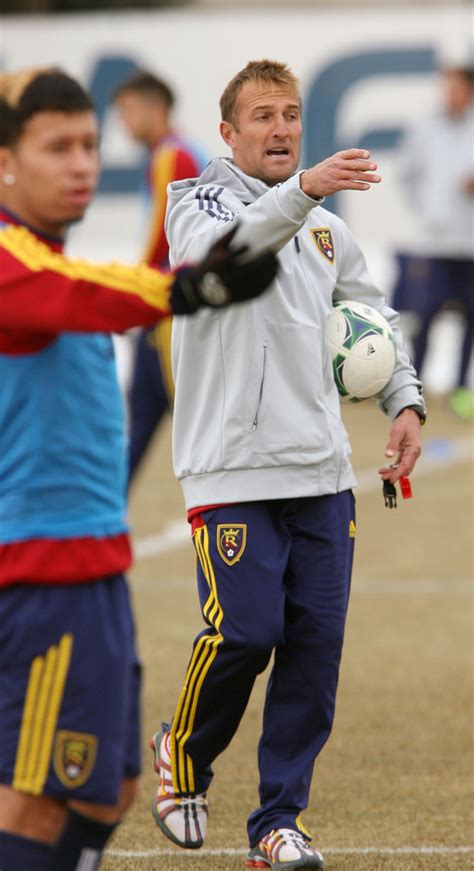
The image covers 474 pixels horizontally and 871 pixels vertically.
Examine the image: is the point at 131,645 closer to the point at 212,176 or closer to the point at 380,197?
the point at 212,176

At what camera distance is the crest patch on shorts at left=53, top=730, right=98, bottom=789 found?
10.9 ft

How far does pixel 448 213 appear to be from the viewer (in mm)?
14406

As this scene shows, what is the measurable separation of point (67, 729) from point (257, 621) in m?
1.09

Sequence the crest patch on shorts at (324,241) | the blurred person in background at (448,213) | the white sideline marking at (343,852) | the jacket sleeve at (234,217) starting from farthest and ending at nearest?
the blurred person in background at (448,213) < the white sideline marking at (343,852) < the crest patch on shorts at (324,241) < the jacket sleeve at (234,217)

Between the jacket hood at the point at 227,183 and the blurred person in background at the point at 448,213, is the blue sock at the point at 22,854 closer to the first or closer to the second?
the jacket hood at the point at 227,183

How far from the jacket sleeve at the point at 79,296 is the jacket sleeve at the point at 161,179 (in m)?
5.42

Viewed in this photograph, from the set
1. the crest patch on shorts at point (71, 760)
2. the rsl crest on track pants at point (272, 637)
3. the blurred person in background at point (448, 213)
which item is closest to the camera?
the crest patch on shorts at point (71, 760)

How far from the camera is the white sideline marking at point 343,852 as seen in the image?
4668 mm

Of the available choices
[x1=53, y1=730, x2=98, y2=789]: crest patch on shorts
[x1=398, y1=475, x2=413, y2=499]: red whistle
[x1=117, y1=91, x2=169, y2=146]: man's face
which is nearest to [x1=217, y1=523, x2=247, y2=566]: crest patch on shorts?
[x1=398, y1=475, x2=413, y2=499]: red whistle

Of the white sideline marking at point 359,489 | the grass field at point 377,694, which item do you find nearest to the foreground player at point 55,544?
the grass field at point 377,694

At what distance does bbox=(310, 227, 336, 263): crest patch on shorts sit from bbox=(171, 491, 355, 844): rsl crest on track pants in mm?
636

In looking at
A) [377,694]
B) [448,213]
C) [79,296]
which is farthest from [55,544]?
[448,213]

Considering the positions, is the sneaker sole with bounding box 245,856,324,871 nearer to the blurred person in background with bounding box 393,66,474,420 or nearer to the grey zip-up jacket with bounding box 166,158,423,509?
the grey zip-up jacket with bounding box 166,158,423,509

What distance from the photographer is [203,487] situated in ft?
14.7
